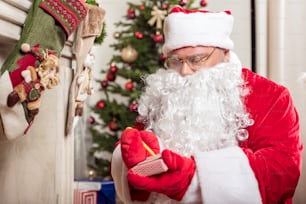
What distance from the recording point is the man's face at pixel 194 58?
1.57 m

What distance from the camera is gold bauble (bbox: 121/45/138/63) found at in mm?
2976

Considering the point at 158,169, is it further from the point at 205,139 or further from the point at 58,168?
the point at 58,168

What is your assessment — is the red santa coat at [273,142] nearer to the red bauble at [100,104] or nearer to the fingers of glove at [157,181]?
the fingers of glove at [157,181]

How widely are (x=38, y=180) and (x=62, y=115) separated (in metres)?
0.24

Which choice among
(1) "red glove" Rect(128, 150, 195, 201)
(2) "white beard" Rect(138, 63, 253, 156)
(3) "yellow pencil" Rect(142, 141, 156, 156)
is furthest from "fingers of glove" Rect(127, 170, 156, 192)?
(2) "white beard" Rect(138, 63, 253, 156)

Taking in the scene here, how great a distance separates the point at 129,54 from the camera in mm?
2975

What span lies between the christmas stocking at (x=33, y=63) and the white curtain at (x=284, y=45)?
1.26 m

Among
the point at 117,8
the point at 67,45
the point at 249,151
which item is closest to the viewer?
the point at 249,151

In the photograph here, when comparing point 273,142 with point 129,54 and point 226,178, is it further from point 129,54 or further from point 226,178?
point 129,54

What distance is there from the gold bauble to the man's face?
1.37 m

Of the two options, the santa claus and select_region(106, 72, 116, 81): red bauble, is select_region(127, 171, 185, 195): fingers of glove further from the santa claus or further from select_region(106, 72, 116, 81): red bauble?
select_region(106, 72, 116, 81): red bauble

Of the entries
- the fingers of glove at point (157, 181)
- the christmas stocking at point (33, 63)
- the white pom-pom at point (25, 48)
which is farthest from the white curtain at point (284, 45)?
the white pom-pom at point (25, 48)

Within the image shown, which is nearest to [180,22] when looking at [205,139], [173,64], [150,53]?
[173,64]

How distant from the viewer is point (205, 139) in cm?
151
